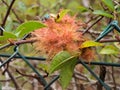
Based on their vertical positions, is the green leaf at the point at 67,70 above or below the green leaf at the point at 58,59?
below

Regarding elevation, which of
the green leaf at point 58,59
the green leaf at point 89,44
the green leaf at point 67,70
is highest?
the green leaf at point 89,44

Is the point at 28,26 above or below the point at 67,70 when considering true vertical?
above

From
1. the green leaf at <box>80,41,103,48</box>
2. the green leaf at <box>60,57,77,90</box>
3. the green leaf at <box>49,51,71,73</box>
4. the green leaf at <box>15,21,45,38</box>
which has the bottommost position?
the green leaf at <box>60,57,77,90</box>

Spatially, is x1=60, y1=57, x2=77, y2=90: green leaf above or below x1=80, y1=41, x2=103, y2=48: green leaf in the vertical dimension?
below

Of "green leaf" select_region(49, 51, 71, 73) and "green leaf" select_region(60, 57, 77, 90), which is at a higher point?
"green leaf" select_region(49, 51, 71, 73)

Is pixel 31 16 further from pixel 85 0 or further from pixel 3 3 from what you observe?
pixel 85 0

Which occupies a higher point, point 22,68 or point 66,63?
point 66,63

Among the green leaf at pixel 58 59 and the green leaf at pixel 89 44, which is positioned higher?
the green leaf at pixel 89 44

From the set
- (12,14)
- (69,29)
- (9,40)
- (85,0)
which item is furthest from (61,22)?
(85,0)
